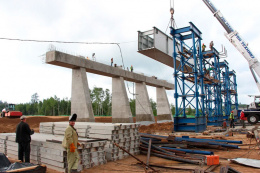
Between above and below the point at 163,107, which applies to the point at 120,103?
above

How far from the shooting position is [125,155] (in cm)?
839

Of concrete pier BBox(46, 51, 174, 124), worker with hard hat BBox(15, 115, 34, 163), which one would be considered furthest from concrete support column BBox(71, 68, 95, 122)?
worker with hard hat BBox(15, 115, 34, 163)

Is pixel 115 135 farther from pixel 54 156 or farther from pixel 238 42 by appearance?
pixel 238 42

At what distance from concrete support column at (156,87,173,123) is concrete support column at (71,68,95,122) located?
18398 mm

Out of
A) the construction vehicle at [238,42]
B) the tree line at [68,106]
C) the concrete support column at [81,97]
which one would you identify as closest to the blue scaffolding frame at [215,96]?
the construction vehicle at [238,42]

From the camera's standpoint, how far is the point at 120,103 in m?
25.6

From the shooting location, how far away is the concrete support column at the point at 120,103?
82.7 feet

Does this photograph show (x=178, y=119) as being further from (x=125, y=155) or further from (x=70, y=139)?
(x=70, y=139)

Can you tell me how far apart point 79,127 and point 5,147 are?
10.3 feet

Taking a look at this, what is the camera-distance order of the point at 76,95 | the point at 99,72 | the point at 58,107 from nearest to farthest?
the point at 76,95 → the point at 99,72 → the point at 58,107

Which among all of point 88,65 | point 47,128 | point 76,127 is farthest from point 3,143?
point 88,65

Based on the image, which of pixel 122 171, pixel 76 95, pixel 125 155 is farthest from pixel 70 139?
pixel 76 95

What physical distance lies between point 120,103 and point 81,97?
20.1ft

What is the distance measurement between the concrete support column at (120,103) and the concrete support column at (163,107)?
1236 centimetres
